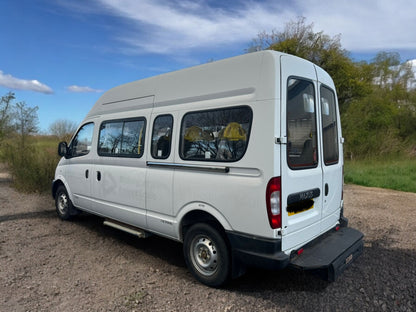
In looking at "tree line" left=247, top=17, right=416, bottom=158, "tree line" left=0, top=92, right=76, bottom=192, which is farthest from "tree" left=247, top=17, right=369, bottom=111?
"tree line" left=0, top=92, right=76, bottom=192

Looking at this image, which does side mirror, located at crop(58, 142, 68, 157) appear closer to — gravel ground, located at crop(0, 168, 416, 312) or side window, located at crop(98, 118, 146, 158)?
side window, located at crop(98, 118, 146, 158)

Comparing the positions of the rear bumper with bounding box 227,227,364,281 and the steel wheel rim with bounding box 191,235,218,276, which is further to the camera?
the steel wheel rim with bounding box 191,235,218,276

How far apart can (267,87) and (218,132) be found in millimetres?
749

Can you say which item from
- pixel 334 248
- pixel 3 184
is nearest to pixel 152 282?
pixel 334 248

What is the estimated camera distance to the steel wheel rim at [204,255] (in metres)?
3.54

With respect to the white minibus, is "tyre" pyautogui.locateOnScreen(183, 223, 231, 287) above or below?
below

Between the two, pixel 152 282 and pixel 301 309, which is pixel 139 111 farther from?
pixel 301 309

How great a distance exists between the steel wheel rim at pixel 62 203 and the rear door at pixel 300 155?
4788 mm

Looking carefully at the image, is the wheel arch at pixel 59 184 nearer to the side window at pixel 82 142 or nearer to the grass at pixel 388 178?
the side window at pixel 82 142

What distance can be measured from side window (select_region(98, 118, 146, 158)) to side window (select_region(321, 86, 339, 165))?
2435 mm

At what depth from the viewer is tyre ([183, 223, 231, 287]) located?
339cm

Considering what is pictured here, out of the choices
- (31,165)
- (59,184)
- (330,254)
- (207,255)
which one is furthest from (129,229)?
(31,165)

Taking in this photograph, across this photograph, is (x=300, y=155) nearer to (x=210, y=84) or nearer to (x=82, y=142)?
(x=210, y=84)

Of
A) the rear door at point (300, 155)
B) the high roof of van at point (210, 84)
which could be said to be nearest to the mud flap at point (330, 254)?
the rear door at point (300, 155)
